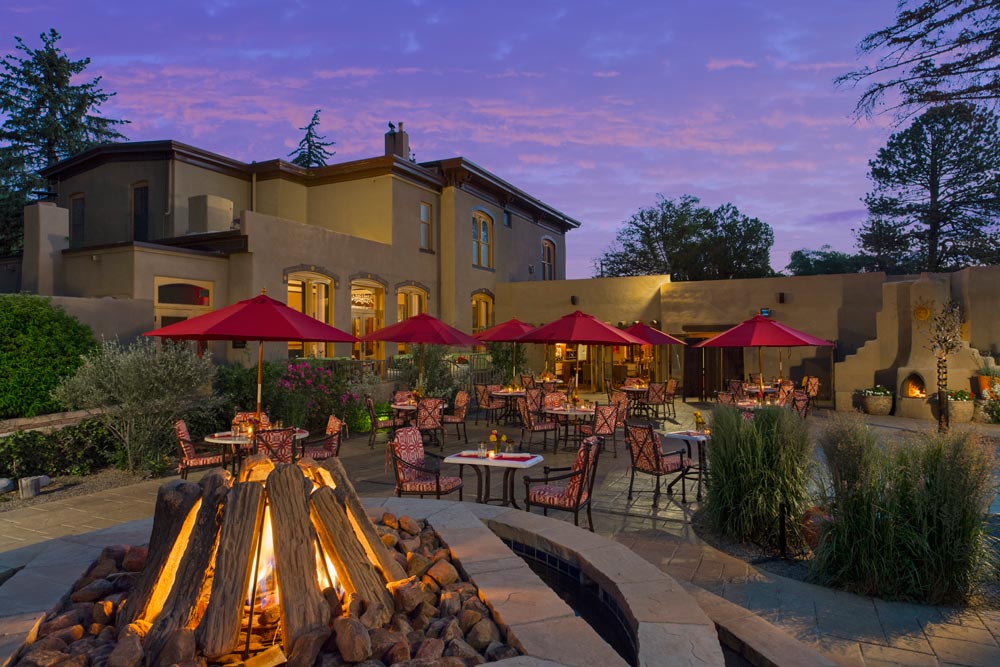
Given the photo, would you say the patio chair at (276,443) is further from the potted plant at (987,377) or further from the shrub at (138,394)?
the potted plant at (987,377)

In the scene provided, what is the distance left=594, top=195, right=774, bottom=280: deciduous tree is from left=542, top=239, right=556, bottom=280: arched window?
9.86 m

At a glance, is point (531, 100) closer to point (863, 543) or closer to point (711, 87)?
point (711, 87)

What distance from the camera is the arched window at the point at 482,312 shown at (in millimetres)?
23541

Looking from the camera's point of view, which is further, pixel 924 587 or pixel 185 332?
pixel 185 332

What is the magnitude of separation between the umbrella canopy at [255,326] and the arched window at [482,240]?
14768 millimetres

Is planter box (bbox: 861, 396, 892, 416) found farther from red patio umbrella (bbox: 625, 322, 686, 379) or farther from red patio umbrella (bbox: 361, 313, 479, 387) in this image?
red patio umbrella (bbox: 361, 313, 479, 387)

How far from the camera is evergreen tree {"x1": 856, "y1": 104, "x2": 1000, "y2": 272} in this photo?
2806 cm

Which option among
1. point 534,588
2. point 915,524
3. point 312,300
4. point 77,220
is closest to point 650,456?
point 915,524

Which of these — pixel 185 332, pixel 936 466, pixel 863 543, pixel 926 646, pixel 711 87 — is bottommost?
pixel 926 646

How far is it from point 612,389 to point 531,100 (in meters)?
10.7

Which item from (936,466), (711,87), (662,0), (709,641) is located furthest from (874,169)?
(709,641)

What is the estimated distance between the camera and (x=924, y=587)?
15.1ft

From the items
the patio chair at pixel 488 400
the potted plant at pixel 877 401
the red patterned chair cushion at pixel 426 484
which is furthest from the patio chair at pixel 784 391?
the red patterned chair cushion at pixel 426 484

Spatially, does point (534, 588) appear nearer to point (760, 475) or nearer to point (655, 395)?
point (760, 475)
